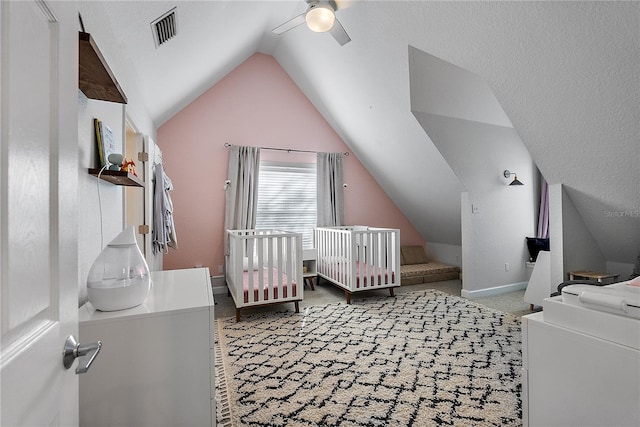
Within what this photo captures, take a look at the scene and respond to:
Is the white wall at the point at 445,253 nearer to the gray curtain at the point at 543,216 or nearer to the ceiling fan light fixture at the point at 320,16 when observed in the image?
the gray curtain at the point at 543,216

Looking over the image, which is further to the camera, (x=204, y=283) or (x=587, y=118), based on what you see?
(x=587, y=118)

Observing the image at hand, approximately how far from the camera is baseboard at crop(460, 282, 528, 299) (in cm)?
361

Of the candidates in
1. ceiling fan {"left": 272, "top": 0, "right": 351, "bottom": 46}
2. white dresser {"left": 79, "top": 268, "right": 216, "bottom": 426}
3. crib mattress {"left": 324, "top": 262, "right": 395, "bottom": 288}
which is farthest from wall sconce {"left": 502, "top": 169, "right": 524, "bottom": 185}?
white dresser {"left": 79, "top": 268, "right": 216, "bottom": 426}

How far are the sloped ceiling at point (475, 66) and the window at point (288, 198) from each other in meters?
1.20

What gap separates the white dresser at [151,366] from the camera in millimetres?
1123

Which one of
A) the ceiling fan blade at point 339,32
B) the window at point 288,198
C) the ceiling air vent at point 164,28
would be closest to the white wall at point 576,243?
the ceiling fan blade at point 339,32

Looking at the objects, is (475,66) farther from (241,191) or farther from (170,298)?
(241,191)

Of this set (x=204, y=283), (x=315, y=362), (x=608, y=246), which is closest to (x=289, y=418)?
(x=315, y=362)

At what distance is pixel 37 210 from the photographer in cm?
51

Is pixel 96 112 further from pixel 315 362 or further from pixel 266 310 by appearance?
pixel 266 310

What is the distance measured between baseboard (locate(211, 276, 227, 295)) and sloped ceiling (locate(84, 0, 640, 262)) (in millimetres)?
2059

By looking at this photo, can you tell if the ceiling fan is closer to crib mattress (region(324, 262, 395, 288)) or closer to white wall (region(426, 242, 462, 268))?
crib mattress (region(324, 262, 395, 288))

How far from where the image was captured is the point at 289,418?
4.93 feet

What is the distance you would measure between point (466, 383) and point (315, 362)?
948mm
